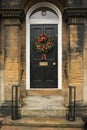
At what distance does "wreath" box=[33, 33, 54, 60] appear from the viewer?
7844 mm

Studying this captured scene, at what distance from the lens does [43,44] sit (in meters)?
7.88

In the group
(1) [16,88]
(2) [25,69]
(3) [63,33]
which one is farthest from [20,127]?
(3) [63,33]

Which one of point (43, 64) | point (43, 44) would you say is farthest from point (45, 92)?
point (43, 44)

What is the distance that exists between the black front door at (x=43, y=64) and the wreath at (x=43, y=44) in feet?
0.33

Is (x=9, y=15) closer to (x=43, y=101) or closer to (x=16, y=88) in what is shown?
(x=16, y=88)

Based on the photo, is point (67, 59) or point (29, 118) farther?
point (67, 59)

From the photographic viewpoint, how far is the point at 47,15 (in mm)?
8008

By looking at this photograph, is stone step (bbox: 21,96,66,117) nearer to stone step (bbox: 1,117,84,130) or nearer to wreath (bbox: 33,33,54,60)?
stone step (bbox: 1,117,84,130)

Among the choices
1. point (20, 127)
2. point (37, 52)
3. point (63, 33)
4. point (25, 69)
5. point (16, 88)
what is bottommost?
point (20, 127)

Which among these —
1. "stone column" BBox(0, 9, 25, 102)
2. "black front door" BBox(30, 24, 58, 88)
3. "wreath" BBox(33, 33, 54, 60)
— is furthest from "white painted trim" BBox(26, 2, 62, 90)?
"stone column" BBox(0, 9, 25, 102)

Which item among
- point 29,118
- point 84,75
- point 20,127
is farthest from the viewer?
point 84,75

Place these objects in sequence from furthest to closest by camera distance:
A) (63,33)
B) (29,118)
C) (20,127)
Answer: (63,33), (29,118), (20,127)

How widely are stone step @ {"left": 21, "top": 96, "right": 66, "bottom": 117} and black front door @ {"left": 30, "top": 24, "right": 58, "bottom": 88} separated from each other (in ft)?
2.01

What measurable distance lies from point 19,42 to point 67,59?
1.50 m
